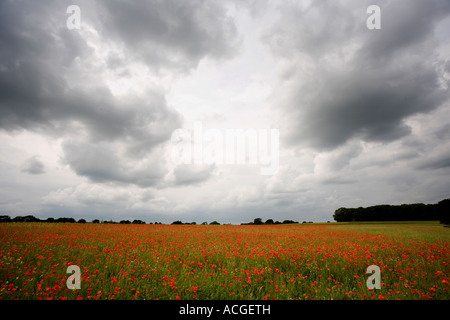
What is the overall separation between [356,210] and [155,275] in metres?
92.1

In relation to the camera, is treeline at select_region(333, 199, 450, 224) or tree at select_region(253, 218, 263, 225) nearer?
tree at select_region(253, 218, 263, 225)

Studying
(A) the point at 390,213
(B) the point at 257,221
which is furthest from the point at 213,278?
(A) the point at 390,213

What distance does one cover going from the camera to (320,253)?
875 centimetres
